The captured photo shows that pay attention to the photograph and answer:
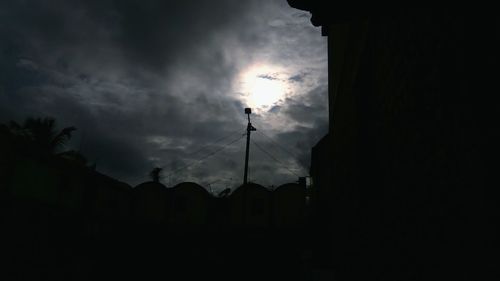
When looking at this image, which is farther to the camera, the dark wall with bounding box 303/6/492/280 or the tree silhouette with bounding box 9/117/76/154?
the tree silhouette with bounding box 9/117/76/154

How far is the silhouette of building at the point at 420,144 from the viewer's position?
1.33m

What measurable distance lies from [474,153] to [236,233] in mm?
15192

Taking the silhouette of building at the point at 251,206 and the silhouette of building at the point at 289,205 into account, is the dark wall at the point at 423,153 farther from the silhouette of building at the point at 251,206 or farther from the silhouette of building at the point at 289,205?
the silhouette of building at the point at 251,206

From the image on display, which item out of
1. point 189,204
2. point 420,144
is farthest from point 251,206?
point 420,144

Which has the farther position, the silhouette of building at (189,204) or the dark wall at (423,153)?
the silhouette of building at (189,204)

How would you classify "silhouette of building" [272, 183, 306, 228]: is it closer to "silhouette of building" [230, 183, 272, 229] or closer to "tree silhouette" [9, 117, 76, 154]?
"silhouette of building" [230, 183, 272, 229]

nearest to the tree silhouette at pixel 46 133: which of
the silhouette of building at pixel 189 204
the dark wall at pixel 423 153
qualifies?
the silhouette of building at pixel 189 204

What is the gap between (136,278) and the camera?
14.1m

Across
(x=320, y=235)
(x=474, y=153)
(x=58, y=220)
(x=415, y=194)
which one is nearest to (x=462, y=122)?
(x=474, y=153)

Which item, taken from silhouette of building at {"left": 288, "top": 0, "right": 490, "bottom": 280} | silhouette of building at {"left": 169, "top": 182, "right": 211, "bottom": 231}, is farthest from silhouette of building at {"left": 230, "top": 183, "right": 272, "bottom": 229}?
silhouette of building at {"left": 288, "top": 0, "right": 490, "bottom": 280}

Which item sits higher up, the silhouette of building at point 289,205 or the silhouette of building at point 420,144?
the silhouette of building at point 289,205

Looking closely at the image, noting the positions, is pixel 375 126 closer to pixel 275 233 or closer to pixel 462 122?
pixel 462 122

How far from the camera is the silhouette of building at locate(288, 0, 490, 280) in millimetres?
1331

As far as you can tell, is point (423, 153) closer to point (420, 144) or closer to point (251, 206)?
point (420, 144)
